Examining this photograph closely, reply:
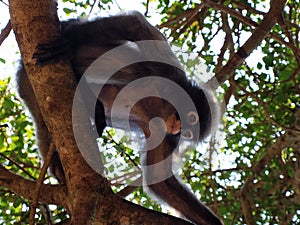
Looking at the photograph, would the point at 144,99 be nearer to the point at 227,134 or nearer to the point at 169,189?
the point at 169,189

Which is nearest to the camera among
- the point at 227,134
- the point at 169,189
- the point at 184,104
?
the point at 169,189

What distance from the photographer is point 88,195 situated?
240cm

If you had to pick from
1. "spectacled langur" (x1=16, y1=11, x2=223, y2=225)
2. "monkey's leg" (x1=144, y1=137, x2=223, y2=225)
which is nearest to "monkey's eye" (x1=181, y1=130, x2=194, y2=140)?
"spectacled langur" (x1=16, y1=11, x2=223, y2=225)

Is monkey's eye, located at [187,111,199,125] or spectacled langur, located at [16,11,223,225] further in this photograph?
monkey's eye, located at [187,111,199,125]

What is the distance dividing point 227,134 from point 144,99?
62.7 inches

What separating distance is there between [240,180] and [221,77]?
83.5 inches

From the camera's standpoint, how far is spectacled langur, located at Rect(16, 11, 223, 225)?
322 cm

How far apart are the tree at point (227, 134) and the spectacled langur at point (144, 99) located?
20 cm

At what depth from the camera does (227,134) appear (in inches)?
195

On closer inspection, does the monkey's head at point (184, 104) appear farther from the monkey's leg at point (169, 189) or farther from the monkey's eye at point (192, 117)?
the monkey's leg at point (169, 189)

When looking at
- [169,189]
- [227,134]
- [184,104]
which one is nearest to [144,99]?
[184,104]

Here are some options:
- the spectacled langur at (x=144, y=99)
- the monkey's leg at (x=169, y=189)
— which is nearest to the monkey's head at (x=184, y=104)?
the spectacled langur at (x=144, y=99)

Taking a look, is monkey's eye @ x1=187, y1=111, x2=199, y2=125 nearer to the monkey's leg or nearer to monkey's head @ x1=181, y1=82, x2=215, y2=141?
monkey's head @ x1=181, y1=82, x2=215, y2=141

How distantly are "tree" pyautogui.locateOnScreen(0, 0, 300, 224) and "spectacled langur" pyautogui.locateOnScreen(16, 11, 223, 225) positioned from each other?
0.65 feet
